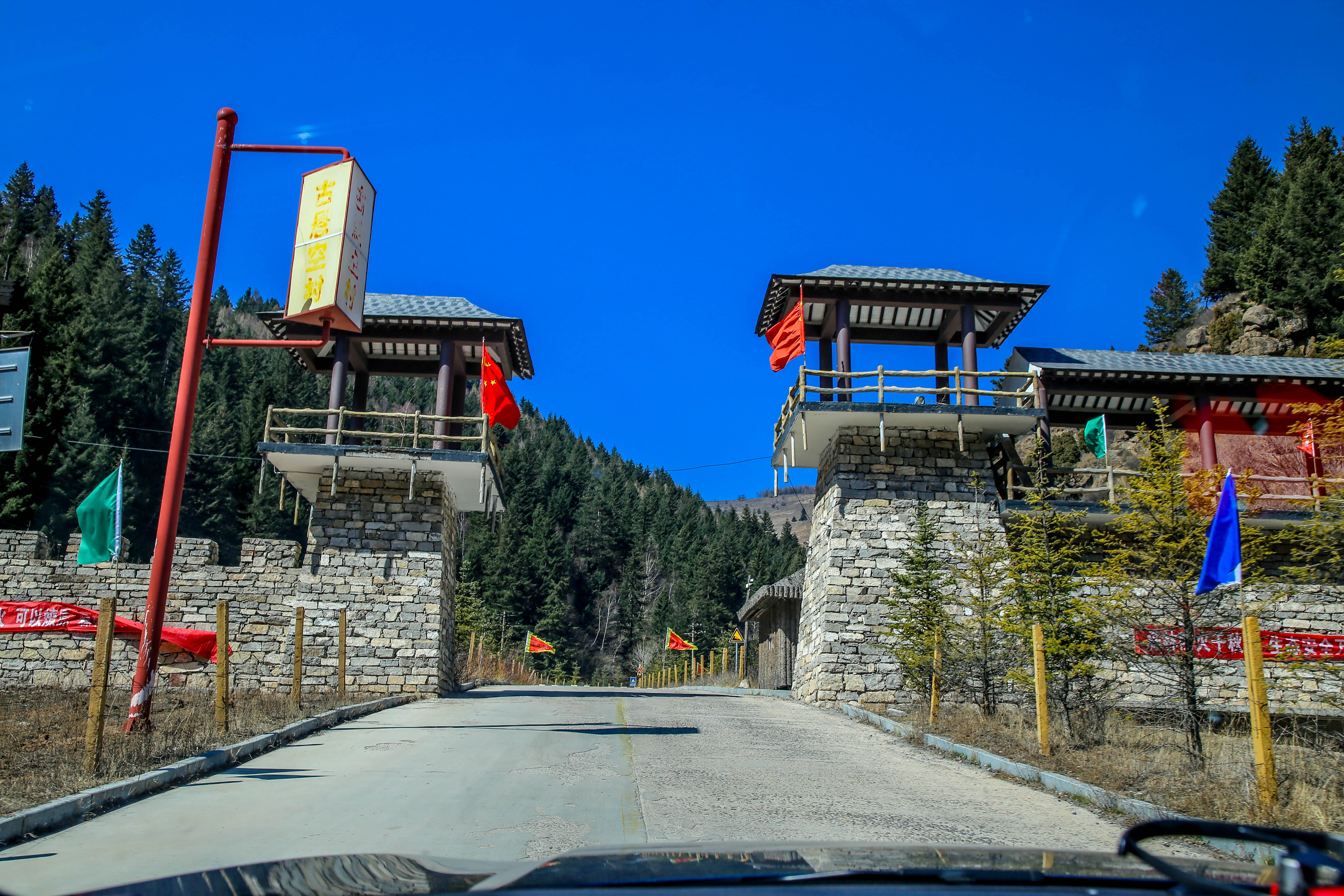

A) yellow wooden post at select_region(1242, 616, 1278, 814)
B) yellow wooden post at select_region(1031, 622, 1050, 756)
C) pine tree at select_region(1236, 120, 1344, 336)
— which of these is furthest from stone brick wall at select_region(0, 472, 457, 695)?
pine tree at select_region(1236, 120, 1344, 336)

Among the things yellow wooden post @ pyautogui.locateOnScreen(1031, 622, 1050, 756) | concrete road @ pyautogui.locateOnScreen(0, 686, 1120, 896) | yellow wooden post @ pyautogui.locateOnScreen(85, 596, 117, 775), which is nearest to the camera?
concrete road @ pyautogui.locateOnScreen(0, 686, 1120, 896)

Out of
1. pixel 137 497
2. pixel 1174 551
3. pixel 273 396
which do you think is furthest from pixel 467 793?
pixel 273 396

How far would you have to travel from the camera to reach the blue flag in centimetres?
868

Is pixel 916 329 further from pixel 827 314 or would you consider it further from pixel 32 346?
pixel 32 346

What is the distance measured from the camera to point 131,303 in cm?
6162

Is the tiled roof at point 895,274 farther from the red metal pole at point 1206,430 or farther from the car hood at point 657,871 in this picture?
the car hood at point 657,871

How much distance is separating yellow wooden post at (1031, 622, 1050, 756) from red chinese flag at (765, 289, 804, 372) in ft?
32.5

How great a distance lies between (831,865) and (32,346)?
4246 cm

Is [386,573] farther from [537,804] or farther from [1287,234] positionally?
[1287,234]

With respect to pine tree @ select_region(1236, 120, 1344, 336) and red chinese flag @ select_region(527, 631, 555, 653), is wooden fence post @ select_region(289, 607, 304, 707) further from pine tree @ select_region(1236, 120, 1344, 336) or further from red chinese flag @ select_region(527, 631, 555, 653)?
pine tree @ select_region(1236, 120, 1344, 336)

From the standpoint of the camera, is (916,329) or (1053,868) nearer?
(1053,868)

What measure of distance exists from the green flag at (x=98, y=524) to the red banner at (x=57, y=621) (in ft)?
5.12

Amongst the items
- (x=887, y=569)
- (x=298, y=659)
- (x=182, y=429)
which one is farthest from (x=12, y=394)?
(x=887, y=569)

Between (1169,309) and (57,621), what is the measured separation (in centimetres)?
6361
